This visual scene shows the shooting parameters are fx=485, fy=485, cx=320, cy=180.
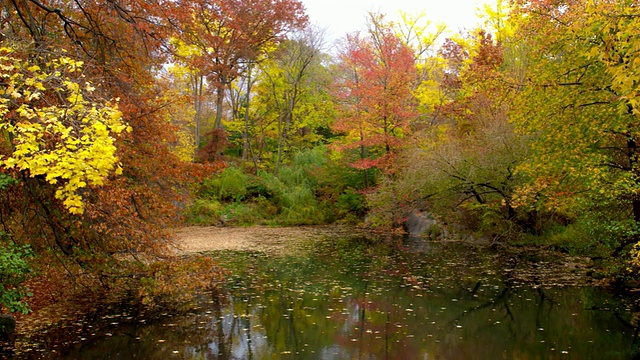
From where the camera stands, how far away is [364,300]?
379 inches

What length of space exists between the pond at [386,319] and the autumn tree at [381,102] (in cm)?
980

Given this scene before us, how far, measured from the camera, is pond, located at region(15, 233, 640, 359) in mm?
6820

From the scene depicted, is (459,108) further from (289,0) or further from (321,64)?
(321,64)

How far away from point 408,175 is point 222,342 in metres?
12.6

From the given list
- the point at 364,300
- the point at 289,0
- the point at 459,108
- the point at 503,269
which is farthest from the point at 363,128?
the point at 364,300

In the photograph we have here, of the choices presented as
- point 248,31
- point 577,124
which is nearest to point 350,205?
point 248,31

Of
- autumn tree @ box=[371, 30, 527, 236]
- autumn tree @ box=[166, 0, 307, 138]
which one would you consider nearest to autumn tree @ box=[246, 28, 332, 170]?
autumn tree @ box=[166, 0, 307, 138]

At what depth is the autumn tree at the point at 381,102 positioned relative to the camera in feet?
70.8

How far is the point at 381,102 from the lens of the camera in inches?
850

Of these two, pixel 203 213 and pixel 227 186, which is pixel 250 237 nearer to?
pixel 203 213

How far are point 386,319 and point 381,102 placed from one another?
574 inches

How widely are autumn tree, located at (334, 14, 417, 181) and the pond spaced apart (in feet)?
32.1

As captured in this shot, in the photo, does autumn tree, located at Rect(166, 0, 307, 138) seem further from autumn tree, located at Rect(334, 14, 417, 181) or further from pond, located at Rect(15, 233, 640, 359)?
pond, located at Rect(15, 233, 640, 359)

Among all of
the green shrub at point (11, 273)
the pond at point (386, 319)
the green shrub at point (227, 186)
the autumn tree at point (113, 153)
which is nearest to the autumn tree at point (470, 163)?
the pond at point (386, 319)
